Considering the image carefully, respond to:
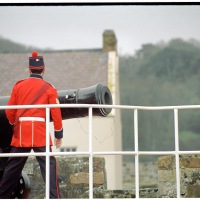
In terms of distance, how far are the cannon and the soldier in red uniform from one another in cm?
43

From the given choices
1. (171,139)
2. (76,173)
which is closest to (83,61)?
(171,139)

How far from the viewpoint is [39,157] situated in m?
9.66

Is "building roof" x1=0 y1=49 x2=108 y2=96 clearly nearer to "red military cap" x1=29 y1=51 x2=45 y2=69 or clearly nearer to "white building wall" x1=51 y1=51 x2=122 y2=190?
"white building wall" x1=51 y1=51 x2=122 y2=190

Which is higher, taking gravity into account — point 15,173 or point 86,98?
point 86,98

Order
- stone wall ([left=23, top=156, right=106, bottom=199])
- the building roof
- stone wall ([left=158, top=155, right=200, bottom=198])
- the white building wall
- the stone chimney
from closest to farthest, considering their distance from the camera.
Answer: stone wall ([left=158, top=155, right=200, bottom=198]), stone wall ([left=23, top=156, right=106, bottom=199]), the white building wall, the building roof, the stone chimney

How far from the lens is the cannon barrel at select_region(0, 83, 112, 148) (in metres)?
10.1

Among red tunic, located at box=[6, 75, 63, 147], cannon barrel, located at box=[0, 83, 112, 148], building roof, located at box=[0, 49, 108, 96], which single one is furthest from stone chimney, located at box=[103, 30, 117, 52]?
red tunic, located at box=[6, 75, 63, 147]

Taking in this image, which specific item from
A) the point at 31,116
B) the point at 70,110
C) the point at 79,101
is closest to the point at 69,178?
the point at 70,110

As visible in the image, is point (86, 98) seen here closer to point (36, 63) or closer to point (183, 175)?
point (36, 63)

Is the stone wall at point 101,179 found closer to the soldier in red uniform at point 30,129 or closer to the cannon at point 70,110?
the cannon at point 70,110

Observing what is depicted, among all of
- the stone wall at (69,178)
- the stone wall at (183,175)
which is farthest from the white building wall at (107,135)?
the stone wall at (183,175)

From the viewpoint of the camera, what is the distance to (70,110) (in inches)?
407

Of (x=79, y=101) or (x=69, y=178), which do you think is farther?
(x=69, y=178)

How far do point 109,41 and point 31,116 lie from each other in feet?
78.6
